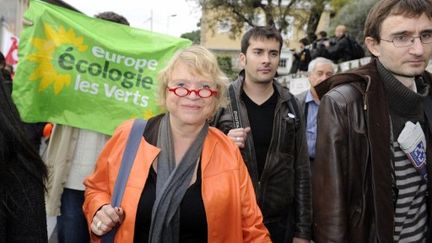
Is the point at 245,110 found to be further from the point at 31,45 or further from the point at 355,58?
the point at 355,58

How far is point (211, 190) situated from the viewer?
2338mm

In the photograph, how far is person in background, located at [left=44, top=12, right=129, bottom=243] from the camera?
317 centimetres

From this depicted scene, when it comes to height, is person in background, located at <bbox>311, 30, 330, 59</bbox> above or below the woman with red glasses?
above

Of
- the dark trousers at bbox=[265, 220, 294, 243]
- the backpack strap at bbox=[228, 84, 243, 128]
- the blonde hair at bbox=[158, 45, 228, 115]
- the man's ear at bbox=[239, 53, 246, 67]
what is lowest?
the dark trousers at bbox=[265, 220, 294, 243]

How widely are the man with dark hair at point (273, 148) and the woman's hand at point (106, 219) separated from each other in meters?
1.23

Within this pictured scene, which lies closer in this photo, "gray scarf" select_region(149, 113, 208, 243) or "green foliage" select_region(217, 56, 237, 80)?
"gray scarf" select_region(149, 113, 208, 243)

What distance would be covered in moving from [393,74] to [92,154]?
1906 millimetres

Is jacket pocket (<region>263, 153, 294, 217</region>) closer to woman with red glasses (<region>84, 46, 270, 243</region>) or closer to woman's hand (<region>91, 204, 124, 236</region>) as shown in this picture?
woman with red glasses (<region>84, 46, 270, 243</region>)

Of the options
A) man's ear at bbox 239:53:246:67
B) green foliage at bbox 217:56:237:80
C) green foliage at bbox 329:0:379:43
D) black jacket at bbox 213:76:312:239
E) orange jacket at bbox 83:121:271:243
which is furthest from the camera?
green foliage at bbox 329:0:379:43

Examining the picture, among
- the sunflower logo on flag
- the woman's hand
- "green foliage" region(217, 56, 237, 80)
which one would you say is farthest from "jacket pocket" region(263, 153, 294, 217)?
the sunflower logo on flag

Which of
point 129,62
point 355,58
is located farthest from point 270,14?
point 129,62

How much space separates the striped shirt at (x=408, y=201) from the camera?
2.32 metres

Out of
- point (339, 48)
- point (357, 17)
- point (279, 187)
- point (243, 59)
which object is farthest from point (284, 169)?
point (357, 17)

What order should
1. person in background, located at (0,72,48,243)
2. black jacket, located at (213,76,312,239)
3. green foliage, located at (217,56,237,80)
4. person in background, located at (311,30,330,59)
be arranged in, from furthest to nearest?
person in background, located at (311,30,330,59) < green foliage, located at (217,56,237,80) < black jacket, located at (213,76,312,239) < person in background, located at (0,72,48,243)
